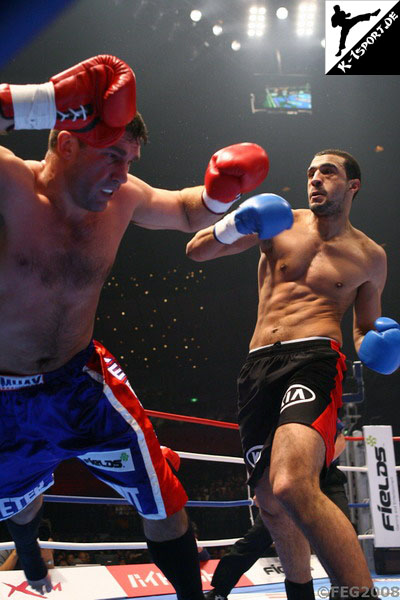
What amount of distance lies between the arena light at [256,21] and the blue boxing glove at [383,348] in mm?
5531

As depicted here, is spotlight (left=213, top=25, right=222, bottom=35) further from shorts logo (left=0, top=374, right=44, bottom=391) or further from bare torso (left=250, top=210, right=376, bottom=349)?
shorts logo (left=0, top=374, right=44, bottom=391)

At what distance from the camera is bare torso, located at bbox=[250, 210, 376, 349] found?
187 cm

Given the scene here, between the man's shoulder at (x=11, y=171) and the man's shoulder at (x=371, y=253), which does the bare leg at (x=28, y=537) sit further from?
the man's shoulder at (x=371, y=253)

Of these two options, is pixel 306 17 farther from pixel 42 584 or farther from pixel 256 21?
pixel 42 584

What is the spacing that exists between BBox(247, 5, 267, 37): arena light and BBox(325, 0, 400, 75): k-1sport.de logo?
28.0 inches

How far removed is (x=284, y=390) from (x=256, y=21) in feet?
19.1

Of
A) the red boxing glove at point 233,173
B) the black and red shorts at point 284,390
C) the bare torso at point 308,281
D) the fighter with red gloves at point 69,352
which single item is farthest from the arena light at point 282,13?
the fighter with red gloves at point 69,352

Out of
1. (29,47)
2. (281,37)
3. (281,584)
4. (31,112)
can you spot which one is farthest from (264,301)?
(281,37)

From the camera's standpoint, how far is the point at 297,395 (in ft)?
5.36

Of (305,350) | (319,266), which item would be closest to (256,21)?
(319,266)

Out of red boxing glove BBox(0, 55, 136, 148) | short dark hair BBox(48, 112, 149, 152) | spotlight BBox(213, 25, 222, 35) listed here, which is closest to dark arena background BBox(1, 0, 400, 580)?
spotlight BBox(213, 25, 222, 35)

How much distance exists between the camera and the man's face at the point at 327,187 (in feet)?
6.79

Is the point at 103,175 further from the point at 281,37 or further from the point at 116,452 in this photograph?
the point at 281,37

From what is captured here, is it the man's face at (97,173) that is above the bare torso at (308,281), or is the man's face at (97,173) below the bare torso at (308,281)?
above
